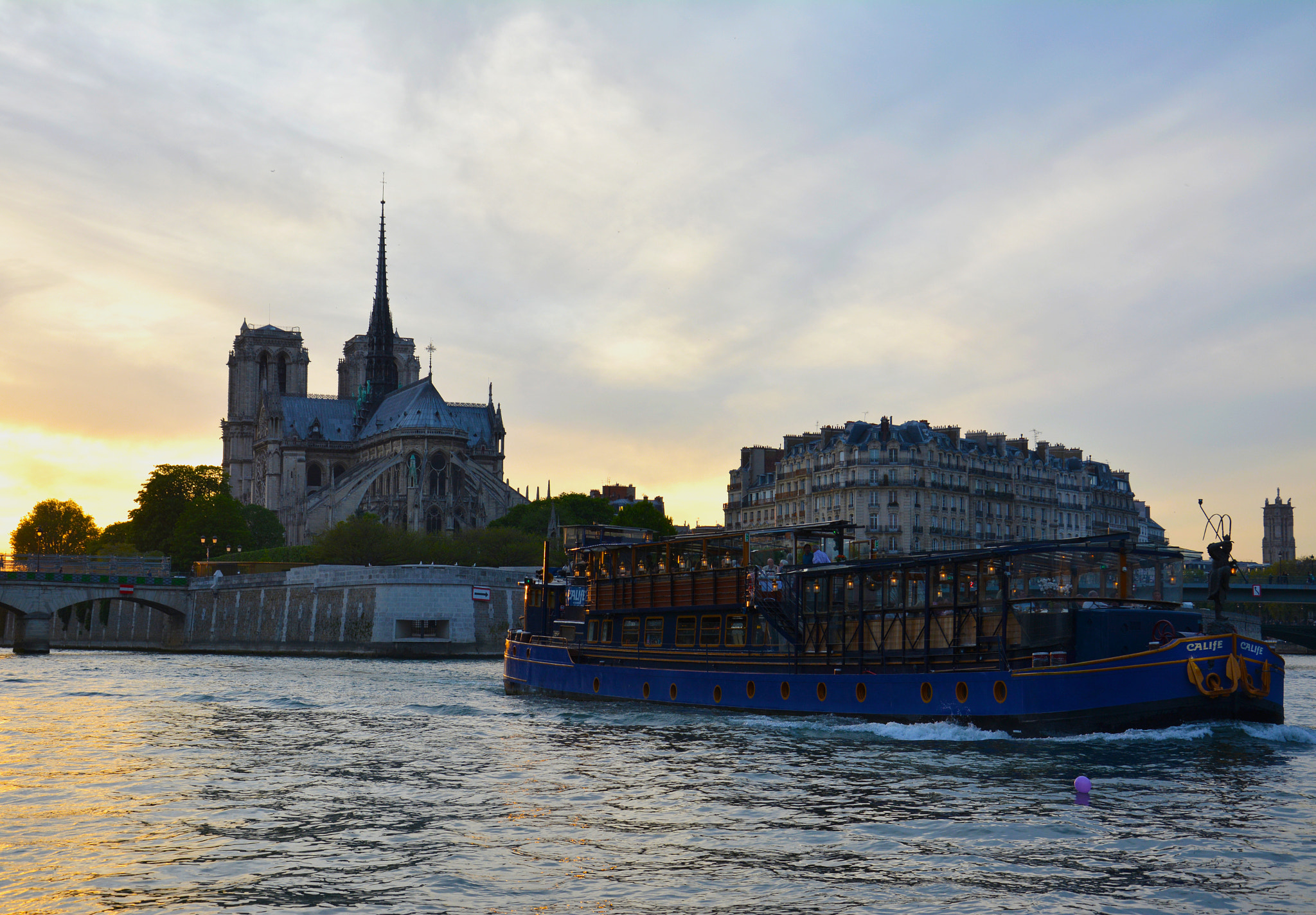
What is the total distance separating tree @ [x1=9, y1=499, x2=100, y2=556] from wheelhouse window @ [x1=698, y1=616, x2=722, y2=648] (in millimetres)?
109252

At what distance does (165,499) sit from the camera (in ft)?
394

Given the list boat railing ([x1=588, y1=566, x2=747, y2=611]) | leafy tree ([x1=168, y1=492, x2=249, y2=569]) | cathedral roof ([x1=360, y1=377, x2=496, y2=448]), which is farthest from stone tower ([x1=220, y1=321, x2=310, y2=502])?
boat railing ([x1=588, y1=566, x2=747, y2=611])

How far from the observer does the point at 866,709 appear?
29.7 meters

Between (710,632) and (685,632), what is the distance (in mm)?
1124

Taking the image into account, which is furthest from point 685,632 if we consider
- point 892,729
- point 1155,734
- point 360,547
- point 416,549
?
point 416,549

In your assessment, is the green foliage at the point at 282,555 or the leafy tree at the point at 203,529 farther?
the leafy tree at the point at 203,529

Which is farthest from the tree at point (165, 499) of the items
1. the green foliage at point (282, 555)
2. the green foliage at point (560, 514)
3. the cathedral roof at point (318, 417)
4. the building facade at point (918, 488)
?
the building facade at point (918, 488)

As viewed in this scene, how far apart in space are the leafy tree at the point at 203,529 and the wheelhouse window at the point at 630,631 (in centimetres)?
8012

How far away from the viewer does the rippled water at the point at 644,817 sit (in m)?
14.4

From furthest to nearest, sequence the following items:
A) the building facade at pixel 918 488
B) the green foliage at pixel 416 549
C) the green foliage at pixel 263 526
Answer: the green foliage at pixel 263 526 < the green foliage at pixel 416 549 < the building facade at pixel 918 488

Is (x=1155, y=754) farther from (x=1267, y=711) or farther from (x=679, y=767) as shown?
(x=679, y=767)

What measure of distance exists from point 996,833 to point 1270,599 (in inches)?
2437

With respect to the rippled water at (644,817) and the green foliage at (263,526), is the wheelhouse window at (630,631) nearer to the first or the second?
the rippled water at (644,817)

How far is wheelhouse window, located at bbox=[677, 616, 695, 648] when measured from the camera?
35781 millimetres
